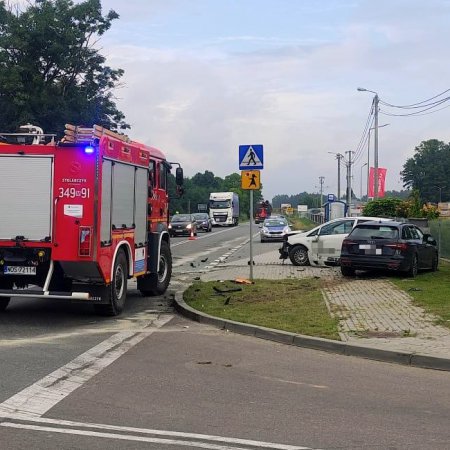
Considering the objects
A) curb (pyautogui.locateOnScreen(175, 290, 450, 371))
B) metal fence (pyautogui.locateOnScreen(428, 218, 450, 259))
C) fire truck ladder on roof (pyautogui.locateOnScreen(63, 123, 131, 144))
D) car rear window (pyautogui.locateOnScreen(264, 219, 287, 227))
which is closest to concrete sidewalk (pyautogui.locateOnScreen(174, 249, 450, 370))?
curb (pyautogui.locateOnScreen(175, 290, 450, 371))

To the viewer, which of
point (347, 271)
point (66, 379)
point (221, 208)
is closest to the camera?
point (66, 379)

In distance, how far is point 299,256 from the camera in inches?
818

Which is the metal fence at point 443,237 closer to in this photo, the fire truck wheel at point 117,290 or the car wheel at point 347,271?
the car wheel at point 347,271

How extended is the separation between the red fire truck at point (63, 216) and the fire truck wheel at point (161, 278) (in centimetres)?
271

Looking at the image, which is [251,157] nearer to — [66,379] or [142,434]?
[66,379]

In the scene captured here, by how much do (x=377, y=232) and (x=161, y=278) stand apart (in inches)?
225

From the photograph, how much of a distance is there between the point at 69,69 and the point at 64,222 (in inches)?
1306

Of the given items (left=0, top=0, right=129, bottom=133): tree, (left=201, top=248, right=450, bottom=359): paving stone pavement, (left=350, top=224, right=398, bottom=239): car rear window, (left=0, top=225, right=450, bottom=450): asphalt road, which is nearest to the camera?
(left=0, top=225, right=450, bottom=450): asphalt road

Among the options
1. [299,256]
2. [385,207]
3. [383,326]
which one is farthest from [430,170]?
[383,326]

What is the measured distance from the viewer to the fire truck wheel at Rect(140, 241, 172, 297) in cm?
1404

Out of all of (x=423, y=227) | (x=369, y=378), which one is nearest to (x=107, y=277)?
(x=369, y=378)

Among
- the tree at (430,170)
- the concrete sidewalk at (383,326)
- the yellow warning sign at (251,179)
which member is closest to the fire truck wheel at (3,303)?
the concrete sidewalk at (383,326)

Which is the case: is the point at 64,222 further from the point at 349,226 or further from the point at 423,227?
the point at 423,227

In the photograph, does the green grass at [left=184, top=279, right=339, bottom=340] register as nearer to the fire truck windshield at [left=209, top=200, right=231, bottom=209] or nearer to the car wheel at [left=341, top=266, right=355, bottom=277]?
the car wheel at [left=341, top=266, right=355, bottom=277]
